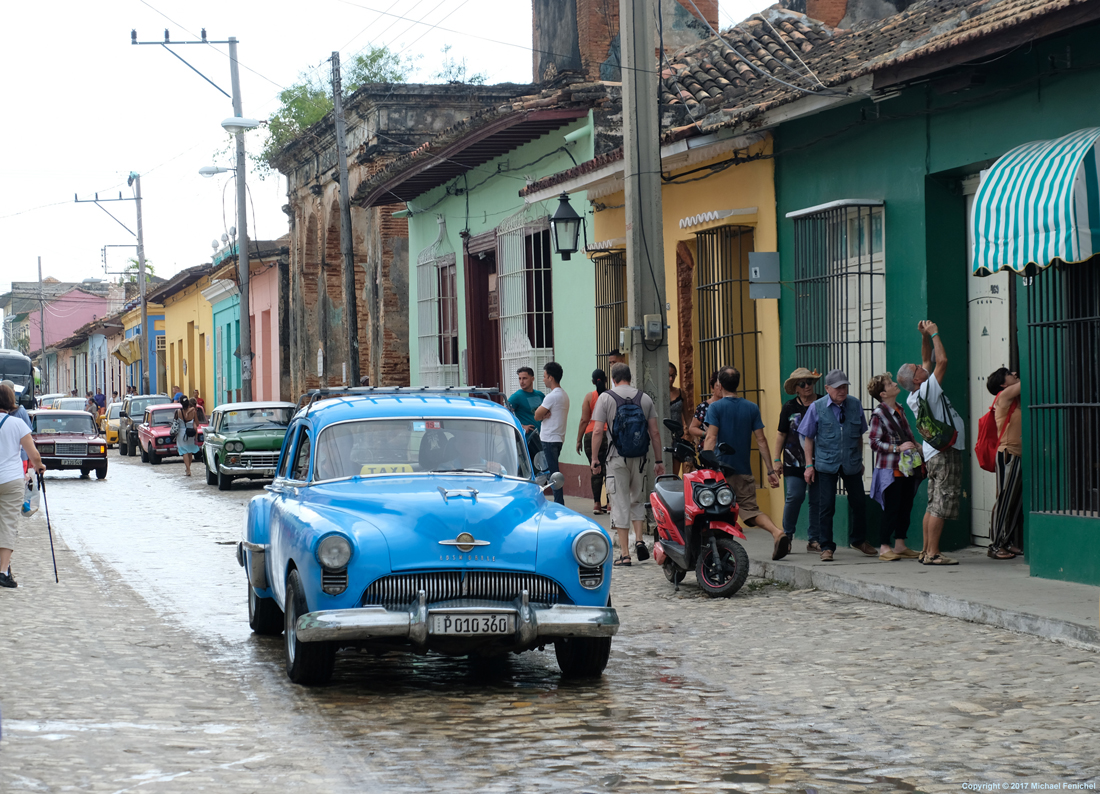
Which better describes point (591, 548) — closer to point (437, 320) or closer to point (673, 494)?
point (673, 494)

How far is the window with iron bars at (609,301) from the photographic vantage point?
58.6 feet

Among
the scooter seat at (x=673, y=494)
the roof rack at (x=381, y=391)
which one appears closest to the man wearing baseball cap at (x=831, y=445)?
the scooter seat at (x=673, y=494)

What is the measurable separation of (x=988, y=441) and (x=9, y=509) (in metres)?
7.98

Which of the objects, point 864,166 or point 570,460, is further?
point 570,460

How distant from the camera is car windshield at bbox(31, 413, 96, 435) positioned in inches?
1139

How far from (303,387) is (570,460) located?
20607mm

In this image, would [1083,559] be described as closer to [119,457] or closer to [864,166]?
[864,166]

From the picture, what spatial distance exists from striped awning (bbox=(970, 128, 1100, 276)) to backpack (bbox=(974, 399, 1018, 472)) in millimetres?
1510

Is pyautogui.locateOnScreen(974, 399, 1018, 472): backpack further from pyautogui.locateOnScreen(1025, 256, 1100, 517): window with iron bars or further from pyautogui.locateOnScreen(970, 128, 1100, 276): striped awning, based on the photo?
pyautogui.locateOnScreen(970, 128, 1100, 276): striped awning

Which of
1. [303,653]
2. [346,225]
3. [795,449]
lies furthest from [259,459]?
[303,653]

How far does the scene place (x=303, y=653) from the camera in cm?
725

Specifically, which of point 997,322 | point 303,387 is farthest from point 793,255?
point 303,387

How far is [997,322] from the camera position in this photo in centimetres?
1172

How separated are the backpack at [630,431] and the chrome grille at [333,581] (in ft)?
18.1
